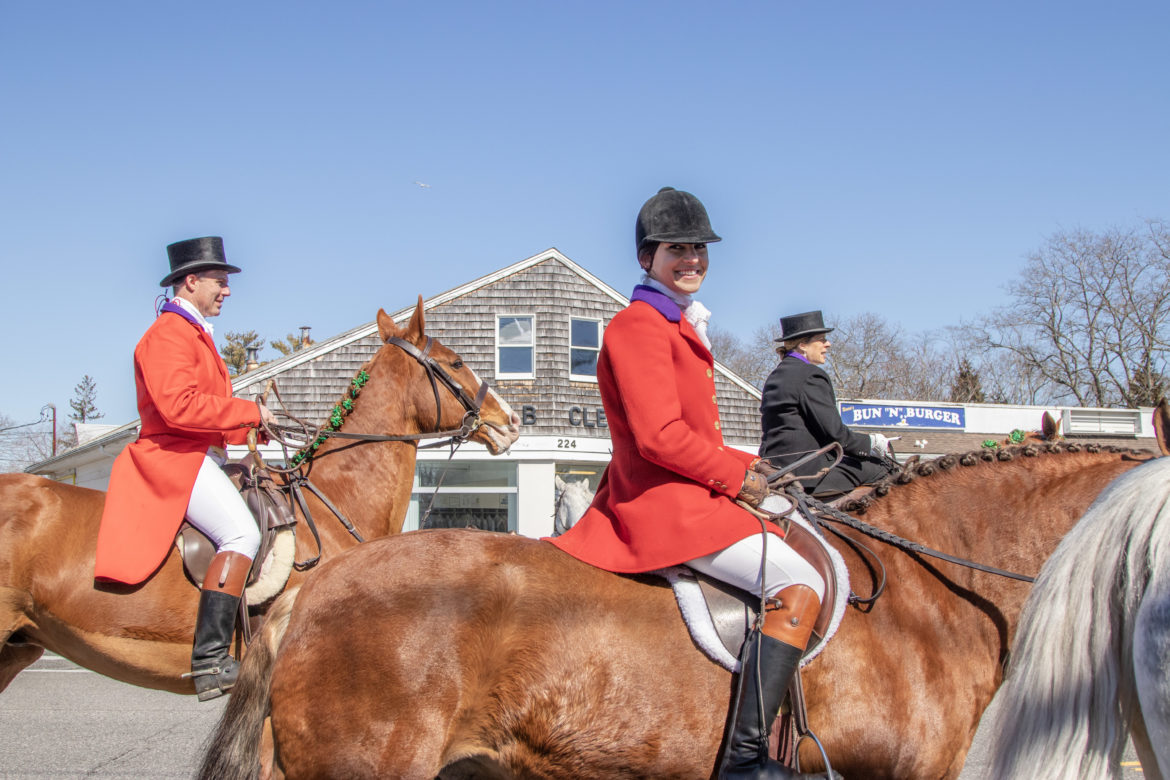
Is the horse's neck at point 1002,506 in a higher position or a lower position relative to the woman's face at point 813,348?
lower

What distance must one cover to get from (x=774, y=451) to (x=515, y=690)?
328 cm

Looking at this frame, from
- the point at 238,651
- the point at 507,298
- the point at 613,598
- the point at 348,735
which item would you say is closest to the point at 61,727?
the point at 238,651

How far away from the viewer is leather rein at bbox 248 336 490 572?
17.0 ft

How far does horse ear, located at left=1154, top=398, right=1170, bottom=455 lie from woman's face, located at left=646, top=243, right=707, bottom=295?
1735 mm

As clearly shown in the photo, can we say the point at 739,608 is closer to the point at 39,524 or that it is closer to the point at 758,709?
the point at 758,709

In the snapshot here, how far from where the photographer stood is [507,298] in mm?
20844

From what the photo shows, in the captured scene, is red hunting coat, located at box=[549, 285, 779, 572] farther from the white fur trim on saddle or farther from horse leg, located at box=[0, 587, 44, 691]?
horse leg, located at box=[0, 587, 44, 691]

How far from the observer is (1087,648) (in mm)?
2346

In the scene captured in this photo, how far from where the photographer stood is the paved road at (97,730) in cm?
632

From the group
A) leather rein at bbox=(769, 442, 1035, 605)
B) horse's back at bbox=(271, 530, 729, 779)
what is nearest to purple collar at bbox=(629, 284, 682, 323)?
leather rein at bbox=(769, 442, 1035, 605)

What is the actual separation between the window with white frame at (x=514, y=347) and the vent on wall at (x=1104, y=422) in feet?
47.5

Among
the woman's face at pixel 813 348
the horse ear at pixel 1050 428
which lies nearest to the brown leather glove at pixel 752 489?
the horse ear at pixel 1050 428

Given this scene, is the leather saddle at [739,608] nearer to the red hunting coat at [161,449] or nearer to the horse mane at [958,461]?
the horse mane at [958,461]

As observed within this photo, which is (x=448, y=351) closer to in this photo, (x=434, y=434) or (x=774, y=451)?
(x=434, y=434)
